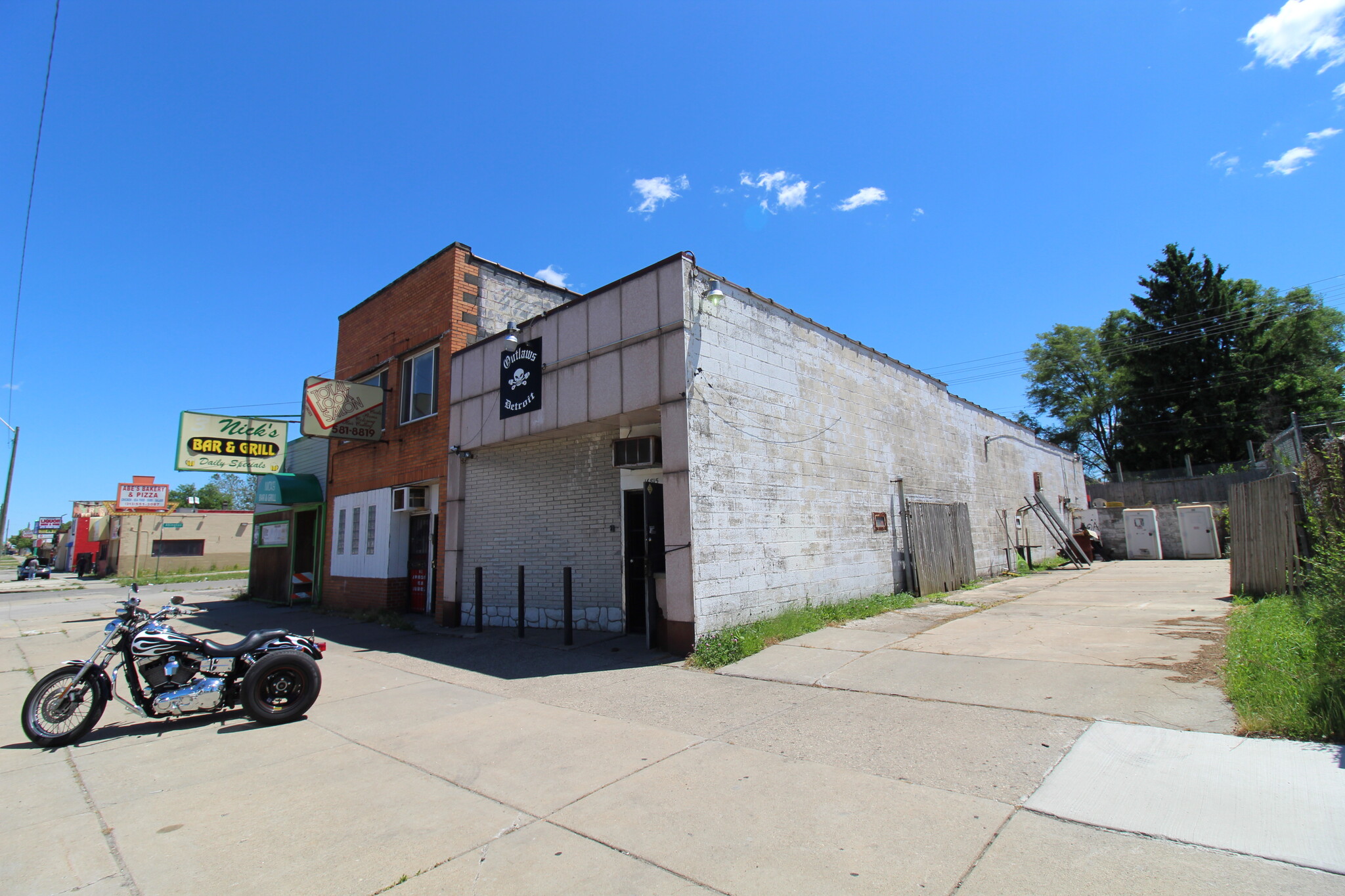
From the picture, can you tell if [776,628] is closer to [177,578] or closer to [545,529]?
[545,529]

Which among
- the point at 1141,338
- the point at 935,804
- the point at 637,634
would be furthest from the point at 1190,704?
the point at 1141,338

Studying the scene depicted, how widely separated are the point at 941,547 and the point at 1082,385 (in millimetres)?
38942

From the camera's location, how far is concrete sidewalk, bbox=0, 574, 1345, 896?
295cm

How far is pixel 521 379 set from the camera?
10.7 meters

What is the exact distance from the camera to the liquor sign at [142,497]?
3634 cm

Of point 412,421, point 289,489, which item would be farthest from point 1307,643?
point 289,489

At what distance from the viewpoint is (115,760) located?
5.17m

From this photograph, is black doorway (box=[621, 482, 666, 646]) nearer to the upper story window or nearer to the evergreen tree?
the upper story window

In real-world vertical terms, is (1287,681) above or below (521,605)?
below

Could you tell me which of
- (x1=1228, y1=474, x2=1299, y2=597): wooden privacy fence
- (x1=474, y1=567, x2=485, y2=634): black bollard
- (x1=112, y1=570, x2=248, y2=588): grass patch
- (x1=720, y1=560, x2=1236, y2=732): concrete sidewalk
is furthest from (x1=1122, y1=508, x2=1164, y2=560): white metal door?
(x1=112, y1=570, x2=248, y2=588): grass patch

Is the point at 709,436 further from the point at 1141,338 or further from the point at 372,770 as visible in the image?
the point at 1141,338

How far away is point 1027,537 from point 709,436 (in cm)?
1537

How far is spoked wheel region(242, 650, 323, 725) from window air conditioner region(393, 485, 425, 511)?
7.88 metres

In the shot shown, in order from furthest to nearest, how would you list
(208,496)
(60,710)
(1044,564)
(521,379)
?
(208,496) < (1044,564) < (521,379) < (60,710)
